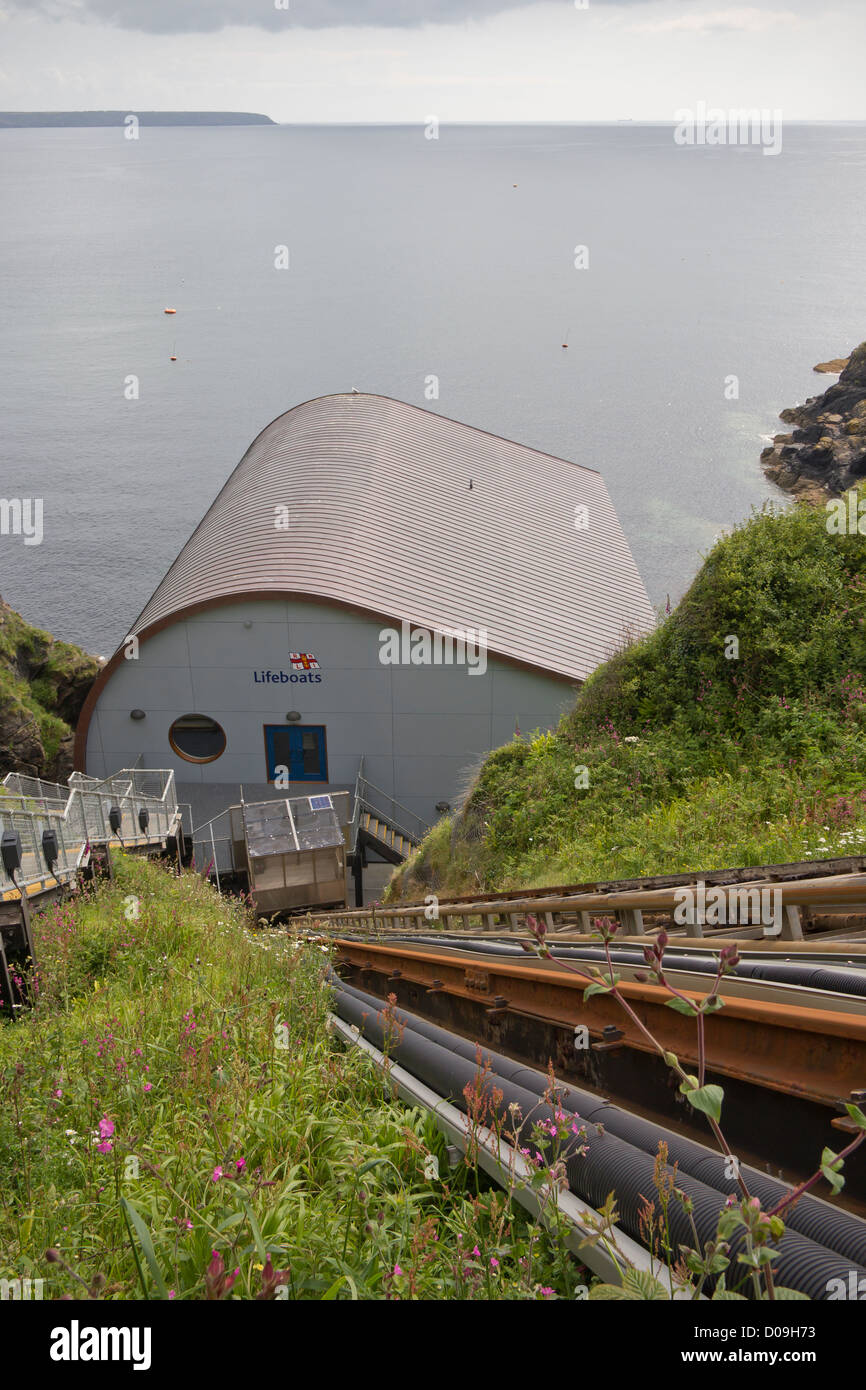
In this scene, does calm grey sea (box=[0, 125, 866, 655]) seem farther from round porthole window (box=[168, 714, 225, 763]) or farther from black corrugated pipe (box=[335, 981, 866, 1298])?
black corrugated pipe (box=[335, 981, 866, 1298])

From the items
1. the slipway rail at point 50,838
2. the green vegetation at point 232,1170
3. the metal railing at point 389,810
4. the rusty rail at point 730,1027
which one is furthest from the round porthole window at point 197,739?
the rusty rail at point 730,1027

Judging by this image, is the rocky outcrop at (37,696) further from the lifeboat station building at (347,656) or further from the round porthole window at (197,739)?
the round porthole window at (197,739)

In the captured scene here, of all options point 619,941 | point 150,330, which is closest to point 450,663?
point 619,941

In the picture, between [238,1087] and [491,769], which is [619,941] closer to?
[238,1087]

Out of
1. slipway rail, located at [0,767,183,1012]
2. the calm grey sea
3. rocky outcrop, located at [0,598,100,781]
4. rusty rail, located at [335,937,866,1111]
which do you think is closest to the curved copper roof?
the calm grey sea

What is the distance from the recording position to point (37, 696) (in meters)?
29.4

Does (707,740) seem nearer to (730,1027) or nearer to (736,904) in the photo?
(736,904)

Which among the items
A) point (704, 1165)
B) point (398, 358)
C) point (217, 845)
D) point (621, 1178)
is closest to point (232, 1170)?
point (621, 1178)

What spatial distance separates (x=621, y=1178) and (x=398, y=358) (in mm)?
83194

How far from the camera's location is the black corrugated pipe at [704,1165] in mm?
2129

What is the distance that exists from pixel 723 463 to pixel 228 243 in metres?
129

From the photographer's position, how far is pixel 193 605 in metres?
23.2

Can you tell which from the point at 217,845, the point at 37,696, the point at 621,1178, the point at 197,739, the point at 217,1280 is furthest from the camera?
the point at 37,696

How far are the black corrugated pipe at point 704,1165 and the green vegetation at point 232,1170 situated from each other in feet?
1.27
